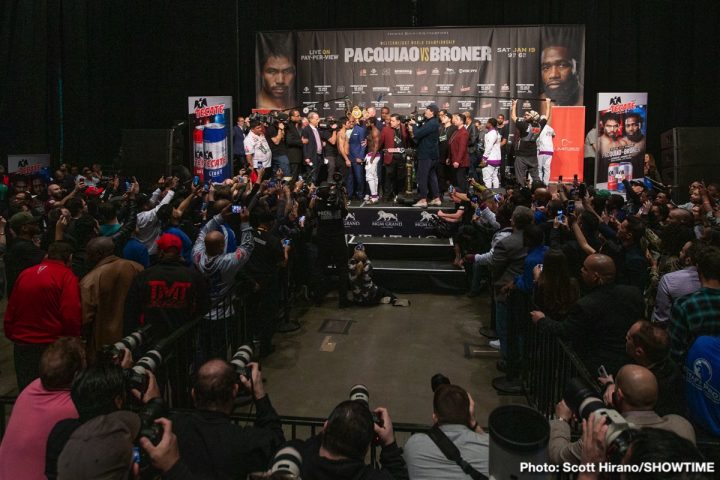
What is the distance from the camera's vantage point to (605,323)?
12.2 feet

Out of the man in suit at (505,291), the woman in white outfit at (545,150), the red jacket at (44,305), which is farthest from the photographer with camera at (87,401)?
the woman in white outfit at (545,150)

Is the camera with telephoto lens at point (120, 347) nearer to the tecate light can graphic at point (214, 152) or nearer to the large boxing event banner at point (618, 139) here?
the tecate light can graphic at point (214, 152)

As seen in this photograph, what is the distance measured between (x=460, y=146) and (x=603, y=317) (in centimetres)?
815

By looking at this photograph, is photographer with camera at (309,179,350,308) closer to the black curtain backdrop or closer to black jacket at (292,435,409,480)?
black jacket at (292,435,409,480)

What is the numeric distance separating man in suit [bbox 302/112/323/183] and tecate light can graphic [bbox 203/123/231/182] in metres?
2.55

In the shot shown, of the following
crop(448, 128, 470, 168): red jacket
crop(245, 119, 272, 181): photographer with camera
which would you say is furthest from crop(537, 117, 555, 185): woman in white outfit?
crop(245, 119, 272, 181): photographer with camera

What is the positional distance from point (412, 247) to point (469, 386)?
13.6 feet

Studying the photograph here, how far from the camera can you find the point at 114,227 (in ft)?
18.8

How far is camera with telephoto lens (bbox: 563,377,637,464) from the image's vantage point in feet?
6.17

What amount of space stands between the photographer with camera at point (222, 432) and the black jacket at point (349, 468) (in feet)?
0.69

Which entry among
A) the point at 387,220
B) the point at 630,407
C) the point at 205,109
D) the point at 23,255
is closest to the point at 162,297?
the point at 23,255

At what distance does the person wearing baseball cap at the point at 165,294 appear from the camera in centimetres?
430

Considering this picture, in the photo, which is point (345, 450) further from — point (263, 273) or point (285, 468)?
point (263, 273)

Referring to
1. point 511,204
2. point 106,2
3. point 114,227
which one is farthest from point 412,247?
point 106,2
